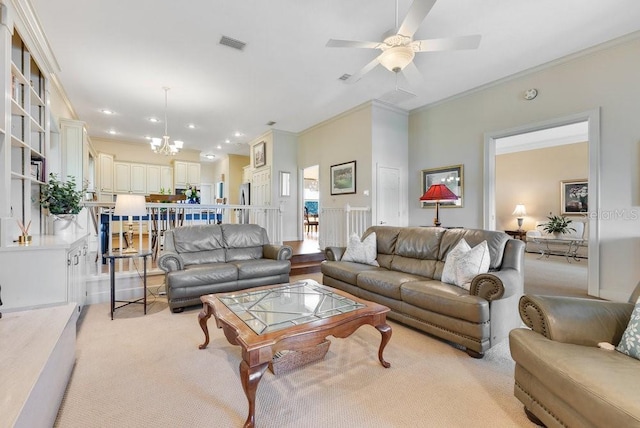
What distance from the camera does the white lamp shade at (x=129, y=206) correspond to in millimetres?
3221

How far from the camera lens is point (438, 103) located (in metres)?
5.69

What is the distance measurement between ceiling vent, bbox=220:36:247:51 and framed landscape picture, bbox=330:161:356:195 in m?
3.10

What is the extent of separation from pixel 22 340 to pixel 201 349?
1137 mm

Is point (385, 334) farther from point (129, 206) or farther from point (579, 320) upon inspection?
point (129, 206)

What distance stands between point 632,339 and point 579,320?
0.20 metres

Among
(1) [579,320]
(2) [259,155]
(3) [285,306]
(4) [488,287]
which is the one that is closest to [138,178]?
(2) [259,155]

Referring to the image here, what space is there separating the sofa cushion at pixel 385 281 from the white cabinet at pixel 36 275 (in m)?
2.74

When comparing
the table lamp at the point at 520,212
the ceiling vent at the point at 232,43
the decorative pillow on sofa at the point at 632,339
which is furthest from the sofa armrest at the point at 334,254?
the table lamp at the point at 520,212

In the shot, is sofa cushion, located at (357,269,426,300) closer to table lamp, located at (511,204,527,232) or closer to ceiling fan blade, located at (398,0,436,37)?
ceiling fan blade, located at (398,0,436,37)

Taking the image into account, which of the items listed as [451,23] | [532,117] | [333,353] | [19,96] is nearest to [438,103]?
[532,117]

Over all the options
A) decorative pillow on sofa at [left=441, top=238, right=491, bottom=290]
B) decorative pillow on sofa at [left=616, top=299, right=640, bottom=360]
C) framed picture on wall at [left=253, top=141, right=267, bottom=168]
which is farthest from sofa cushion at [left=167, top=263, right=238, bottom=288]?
framed picture on wall at [left=253, top=141, right=267, bottom=168]

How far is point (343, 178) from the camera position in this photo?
250 inches

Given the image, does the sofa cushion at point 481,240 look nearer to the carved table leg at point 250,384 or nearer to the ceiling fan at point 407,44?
the ceiling fan at point 407,44

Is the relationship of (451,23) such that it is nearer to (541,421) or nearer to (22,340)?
(541,421)
